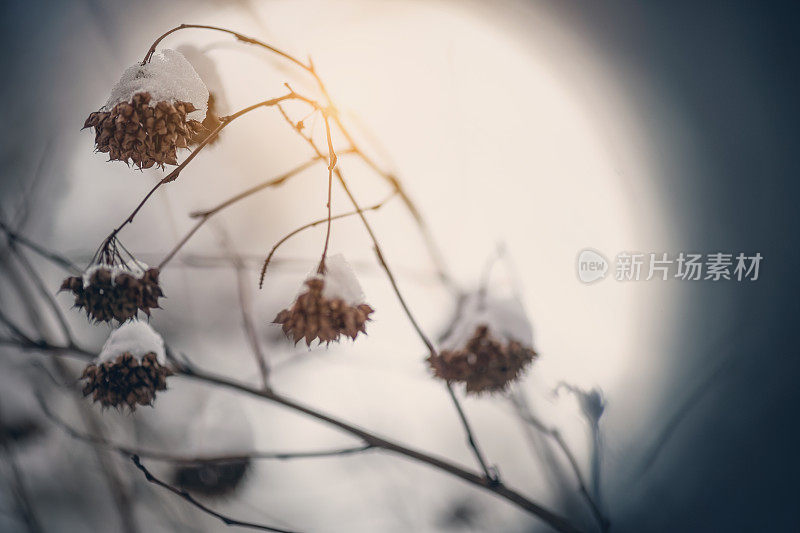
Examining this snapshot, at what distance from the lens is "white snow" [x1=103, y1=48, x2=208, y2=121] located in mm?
390

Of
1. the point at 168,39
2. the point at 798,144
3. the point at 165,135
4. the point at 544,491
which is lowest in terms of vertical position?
the point at 544,491

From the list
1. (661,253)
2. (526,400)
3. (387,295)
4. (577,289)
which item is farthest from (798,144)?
(387,295)

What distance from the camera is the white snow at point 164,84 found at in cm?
39

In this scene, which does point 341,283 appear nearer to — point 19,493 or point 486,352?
point 486,352

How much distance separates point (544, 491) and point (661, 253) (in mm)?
514

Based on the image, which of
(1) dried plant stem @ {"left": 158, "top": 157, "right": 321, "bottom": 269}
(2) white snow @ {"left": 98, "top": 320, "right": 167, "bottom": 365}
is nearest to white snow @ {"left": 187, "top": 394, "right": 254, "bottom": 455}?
(2) white snow @ {"left": 98, "top": 320, "right": 167, "bottom": 365}

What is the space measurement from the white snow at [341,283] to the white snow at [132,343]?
0.18 meters

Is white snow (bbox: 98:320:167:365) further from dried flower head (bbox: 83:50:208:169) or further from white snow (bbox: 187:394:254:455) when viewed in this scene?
white snow (bbox: 187:394:254:455)

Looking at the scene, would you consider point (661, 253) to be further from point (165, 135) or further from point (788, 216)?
point (165, 135)

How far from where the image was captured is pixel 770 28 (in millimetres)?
745

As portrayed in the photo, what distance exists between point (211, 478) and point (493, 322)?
0.97 meters

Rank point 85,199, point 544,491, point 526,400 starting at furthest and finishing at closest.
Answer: point 85,199
point 544,491
point 526,400

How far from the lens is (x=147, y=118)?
0.38 metres

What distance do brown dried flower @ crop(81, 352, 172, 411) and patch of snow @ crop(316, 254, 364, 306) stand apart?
7.2 inches
